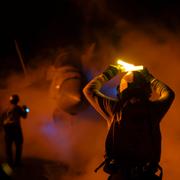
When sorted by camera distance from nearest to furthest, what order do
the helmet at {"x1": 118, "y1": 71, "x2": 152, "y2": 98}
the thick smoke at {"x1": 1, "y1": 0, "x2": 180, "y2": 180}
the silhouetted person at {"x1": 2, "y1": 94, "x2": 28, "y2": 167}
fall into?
the helmet at {"x1": 118, "y1": 71, "x2": 152, "y2": 98}, the silhouetted person at {"x1": 2, "y1": 94, "x2": 28, "y2": 167}, the thick smoke at {"x1": 1, "y1": 0, "x2": 180, "y2": 180}

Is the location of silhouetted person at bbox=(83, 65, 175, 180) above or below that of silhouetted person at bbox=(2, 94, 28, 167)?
above

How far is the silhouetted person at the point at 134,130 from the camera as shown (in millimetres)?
4211

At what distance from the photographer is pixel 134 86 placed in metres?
4.40

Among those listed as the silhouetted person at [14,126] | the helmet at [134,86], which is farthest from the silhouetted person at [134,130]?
the silhouetted person at [14,126]

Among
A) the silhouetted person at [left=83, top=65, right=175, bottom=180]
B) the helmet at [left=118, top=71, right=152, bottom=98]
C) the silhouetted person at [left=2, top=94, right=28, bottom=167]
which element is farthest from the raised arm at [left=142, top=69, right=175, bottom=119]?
the silhouetted person at [left=2, top=94, right=28, bottom=167]

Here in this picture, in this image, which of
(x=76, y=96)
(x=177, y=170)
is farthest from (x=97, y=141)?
(x=177, y=170)

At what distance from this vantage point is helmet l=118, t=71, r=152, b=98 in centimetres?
438

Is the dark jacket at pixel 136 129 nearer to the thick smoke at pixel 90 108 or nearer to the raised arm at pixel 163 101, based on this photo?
the raised arm at pixel 163 101

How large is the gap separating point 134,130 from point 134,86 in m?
0.43

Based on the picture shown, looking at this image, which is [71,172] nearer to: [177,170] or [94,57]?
[177,170]

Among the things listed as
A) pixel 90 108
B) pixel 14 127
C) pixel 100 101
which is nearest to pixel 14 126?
pixel 14 127

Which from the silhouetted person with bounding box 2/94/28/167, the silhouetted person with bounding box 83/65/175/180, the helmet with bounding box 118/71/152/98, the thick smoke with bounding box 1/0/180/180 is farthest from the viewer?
the thick smoke with bounding box 1/0/180/180

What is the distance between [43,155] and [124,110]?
22.6ft

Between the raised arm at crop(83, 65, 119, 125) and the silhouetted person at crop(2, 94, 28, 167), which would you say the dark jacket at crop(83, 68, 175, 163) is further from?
the silhouetted person at crop(2, 94, 28, 167)
